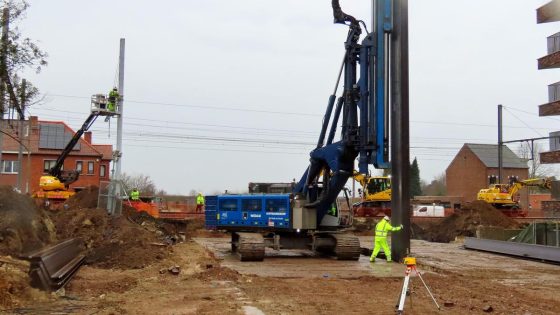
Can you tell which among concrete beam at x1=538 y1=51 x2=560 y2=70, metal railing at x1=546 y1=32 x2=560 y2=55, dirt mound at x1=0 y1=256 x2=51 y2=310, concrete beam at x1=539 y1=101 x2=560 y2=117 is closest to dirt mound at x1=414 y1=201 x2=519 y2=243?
concrete beam at x1=539 y1=101 x2=560 y2=117

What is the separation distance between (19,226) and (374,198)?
31.0m

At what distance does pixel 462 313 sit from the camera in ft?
32.2

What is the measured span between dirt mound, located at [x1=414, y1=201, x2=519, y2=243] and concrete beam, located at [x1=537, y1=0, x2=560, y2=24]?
480 inches

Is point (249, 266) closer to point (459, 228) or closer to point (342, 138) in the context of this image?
point (342, 138)

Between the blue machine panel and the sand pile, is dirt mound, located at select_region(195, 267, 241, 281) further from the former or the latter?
the blue machine panel

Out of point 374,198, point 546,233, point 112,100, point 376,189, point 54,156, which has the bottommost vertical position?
point 546,233

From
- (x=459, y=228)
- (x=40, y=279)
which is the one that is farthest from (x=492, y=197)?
(x=40, y=279)

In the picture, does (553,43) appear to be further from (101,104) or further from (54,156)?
(54,156)

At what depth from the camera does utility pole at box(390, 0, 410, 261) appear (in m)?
18.4

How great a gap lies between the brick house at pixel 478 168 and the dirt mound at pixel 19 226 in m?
70.4

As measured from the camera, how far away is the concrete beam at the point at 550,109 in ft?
113

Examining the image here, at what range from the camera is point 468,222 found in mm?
36156

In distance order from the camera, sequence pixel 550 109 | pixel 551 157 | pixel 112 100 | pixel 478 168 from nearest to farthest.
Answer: pixel 112 100 < pixel 551 157 < pixel 550 109 < pixel 478 168

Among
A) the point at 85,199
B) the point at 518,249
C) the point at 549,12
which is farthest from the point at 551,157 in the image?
the point at 85,199
